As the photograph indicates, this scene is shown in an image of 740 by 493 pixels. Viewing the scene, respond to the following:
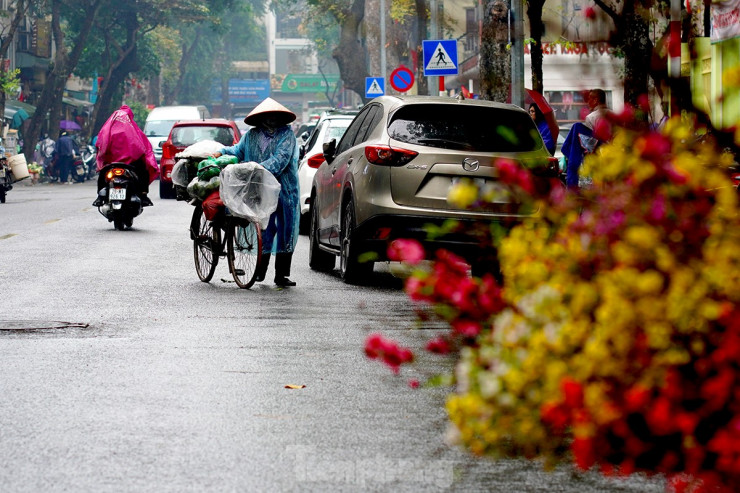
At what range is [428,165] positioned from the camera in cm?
1153

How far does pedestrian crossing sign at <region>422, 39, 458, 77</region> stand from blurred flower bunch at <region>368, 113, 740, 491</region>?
21827 millimetres

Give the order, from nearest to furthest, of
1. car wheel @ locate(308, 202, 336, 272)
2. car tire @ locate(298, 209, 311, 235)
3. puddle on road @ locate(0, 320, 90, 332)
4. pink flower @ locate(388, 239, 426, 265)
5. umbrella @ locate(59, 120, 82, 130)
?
pink flower @ locate(388, 239, 426, 265), puddle on road @ locate(0, 320, 90, 332), car wheel @ locate(308, 202, 336, 272), car tire @ locate(298, 209, 311, 235), umbrella @ locate(59, 120, 82, 130)

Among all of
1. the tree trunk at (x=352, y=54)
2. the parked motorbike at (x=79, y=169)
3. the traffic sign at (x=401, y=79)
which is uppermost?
the tree trunk at (x=352, y=54)

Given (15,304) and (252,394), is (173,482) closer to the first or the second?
(252,394)

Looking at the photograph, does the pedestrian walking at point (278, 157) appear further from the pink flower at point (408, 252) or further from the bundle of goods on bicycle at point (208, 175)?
the pink flower at point (408, 252)

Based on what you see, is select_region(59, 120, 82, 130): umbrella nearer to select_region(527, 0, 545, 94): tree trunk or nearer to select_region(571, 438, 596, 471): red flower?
select_region(527, 0, 545, 94): tree trunk

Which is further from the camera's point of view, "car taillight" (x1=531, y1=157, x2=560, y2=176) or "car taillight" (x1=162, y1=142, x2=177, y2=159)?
"car taillight" (x1=162, y1=142, x2=177, y2=159)

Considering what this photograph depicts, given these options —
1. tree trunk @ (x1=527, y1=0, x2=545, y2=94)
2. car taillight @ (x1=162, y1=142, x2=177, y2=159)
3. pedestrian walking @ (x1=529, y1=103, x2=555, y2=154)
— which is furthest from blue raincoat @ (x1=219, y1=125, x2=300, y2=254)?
car taillight @ (x1=162, y1=142, x2=177, y2=159)

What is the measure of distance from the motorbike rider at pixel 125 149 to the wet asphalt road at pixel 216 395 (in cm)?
624

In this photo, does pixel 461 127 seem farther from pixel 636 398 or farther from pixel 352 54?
pixel 352 54

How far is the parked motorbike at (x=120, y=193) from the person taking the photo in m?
19.0

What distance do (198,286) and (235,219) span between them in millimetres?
733

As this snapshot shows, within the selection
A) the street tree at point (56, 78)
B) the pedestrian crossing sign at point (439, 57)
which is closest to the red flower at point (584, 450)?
the pedestrian crossing sign at point (439, 57)

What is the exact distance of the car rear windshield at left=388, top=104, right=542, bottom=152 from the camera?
11672mm
